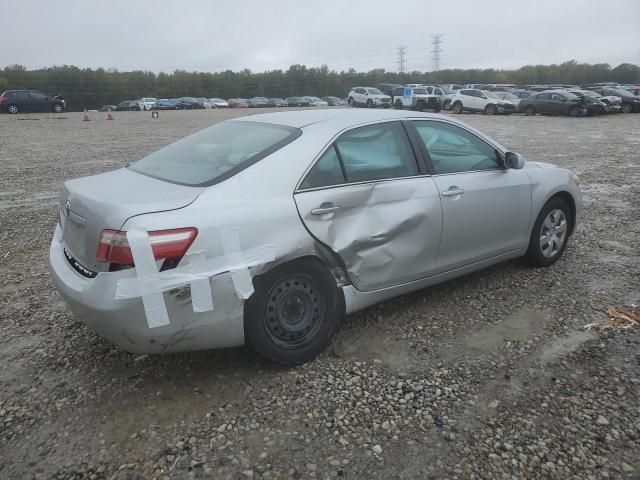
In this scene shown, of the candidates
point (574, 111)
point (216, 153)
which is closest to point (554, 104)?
point (574, 111)

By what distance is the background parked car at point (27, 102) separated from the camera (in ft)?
103

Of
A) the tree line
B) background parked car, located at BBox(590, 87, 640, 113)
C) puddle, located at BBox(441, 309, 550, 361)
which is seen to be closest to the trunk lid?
puddle, located at BBox(441, 309, 550, 361)

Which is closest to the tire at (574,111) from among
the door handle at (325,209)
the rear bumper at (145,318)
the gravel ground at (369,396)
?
the gravel ground at (369,396)

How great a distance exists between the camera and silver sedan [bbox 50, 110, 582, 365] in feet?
8.40

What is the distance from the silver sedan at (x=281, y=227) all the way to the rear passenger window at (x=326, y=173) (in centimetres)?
1

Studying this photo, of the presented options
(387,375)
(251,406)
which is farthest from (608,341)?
(251,406)

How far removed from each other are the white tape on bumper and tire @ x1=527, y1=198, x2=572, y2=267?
2798mm

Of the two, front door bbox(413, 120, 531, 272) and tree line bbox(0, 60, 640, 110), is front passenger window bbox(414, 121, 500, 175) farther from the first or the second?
tree line bbox(0, 60, 640, 110)

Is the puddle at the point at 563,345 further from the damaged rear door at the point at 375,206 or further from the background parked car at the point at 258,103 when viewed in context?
the background parked car at the point at 258,103

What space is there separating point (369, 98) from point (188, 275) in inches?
1469

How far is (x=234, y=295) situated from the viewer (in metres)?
2.70

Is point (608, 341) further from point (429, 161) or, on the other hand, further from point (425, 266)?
point (429, 161)

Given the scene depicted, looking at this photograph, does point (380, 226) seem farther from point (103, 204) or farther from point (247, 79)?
Result: point (247, 79)

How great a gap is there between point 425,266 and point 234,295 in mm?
1502
